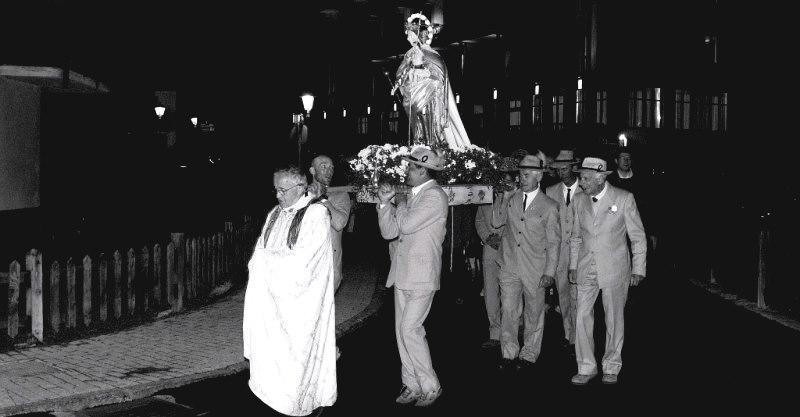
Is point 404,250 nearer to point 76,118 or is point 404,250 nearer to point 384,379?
point 384,379

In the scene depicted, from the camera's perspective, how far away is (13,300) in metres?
8.81

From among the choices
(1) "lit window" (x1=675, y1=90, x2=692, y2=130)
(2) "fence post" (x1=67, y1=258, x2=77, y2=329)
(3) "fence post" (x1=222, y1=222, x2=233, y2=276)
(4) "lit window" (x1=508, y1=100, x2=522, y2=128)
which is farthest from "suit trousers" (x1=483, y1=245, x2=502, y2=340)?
(4) "lit window" (x1=508, y1=100, x2=522, y2=128)

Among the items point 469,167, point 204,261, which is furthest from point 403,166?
point 204,261

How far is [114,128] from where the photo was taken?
20781 millimetres

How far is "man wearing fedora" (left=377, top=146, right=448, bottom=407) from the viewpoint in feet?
21.4

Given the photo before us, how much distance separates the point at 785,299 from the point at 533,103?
23.1m

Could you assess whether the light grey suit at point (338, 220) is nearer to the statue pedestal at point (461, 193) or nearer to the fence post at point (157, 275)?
the statue pedestal at point (461, 193)

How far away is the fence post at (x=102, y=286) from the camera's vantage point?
9.72m

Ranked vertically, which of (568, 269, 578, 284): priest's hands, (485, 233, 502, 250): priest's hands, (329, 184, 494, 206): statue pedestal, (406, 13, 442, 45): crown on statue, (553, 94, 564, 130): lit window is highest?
(553, 94, 564, 130): lit window

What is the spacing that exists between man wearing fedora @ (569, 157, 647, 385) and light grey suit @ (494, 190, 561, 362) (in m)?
0.49

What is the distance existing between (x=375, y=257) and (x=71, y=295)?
843cm

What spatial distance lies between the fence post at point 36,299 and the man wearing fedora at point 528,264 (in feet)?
16.0

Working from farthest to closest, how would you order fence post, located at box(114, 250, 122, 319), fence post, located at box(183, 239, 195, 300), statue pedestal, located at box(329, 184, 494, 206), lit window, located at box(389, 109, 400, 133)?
lit window, located at box(389, 109, 400, 133) < fence post, located at box(183, 239, 195, 300) < fence post, located at box(114, 250, 122, 319) < statue pedestal, located at box(329, 184, 494, 206)

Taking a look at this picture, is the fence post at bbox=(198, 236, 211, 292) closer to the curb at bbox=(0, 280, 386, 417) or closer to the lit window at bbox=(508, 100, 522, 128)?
the curb at bbox=(0, 280, 386, 417)
